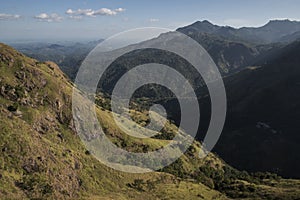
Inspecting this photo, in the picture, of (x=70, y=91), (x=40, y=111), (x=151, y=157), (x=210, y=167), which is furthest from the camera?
(x=210, y=167)

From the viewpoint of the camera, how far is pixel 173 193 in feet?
390

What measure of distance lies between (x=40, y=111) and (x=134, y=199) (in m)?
48.8

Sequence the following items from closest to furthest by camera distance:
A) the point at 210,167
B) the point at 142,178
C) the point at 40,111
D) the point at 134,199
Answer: the point at 134,199, the point at 40,111, the point at 142,178, the point at 210,167

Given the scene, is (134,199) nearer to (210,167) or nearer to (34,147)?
(34,147)

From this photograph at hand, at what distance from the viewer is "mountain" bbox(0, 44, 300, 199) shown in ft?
287

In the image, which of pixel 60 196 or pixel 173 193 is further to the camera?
pixel 173 193

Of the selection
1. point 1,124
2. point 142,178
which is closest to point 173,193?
point 142,178

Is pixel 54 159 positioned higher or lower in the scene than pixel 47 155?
lower

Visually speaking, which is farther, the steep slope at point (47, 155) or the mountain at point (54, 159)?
the mountain at point (54, 159)

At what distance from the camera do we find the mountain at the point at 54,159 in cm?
8750

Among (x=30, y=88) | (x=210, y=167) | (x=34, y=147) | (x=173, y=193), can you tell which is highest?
(x=30, y=88)

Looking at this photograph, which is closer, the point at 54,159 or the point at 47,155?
the point at 47,155

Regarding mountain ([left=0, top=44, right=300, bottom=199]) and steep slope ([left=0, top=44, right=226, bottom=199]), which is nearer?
steep slope ([left=0, top=44, right=226, bottom=199])

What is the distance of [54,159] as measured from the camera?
100 metres
